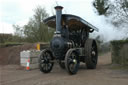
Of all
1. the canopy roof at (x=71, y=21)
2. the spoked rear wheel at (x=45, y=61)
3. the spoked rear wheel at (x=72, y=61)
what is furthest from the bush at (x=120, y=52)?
the spoked rear wheel at (x=45, y=61)

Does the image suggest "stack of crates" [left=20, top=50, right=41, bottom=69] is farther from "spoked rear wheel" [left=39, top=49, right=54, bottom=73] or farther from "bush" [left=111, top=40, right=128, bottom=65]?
"bush" [left=111, top=40, right=128, bottom=65]

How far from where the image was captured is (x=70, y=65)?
283 inches

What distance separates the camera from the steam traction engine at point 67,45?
7363 mm

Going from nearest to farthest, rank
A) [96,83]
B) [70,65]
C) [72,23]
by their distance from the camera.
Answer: [96,83]
[70,65]
[72,23]

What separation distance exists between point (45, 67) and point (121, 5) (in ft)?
14.5

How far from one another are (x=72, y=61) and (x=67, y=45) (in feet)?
2.51

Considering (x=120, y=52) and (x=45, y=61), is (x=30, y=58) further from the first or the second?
(x=120, y=52)

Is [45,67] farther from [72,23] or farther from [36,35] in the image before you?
[36,35]

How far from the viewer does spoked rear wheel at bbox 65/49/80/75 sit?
22.6ft

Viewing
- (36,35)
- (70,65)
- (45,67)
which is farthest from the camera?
(36,35)

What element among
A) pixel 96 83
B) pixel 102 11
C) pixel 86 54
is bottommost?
pixel 96 83

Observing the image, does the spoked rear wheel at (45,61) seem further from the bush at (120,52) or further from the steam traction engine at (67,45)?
the bush at (120,52)

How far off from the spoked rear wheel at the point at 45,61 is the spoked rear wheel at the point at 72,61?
107 centimetres

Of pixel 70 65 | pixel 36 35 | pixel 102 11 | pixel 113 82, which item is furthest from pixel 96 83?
pixel 36 35
